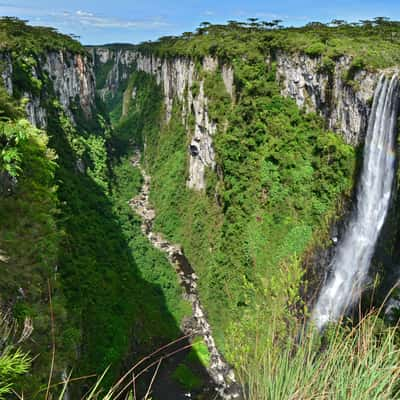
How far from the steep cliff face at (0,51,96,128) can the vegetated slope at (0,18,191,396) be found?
9.0 inches

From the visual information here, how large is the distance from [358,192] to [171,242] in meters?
22.0

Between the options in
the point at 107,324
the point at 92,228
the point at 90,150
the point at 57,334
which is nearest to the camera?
the point at 57,334

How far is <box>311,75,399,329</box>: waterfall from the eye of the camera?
25.2m

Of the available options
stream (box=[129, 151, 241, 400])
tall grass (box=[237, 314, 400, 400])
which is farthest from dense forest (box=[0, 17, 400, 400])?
tall grass (box=[237, 314, 400, 400])

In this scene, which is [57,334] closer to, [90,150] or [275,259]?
[275,259]

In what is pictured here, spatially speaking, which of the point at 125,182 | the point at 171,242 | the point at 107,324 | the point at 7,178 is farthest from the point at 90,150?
the point at 7,178

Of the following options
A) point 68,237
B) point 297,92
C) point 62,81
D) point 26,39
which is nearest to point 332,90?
point 297,92

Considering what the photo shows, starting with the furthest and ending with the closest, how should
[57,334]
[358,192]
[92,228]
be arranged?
1. [92,228]
2. [358,192]
3. [57,334]

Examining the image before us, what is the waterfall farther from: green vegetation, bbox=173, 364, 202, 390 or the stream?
green vegetation, bbox=173, 364, 202, 390

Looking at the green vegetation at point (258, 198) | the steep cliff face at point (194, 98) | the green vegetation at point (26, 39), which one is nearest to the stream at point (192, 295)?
the green vegetation at point (258, 198)

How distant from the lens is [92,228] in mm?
32969

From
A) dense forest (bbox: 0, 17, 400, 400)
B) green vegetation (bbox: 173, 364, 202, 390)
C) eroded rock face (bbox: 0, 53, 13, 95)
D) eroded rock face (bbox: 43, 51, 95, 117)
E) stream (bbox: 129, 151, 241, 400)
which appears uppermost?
eroded rock face (bbox: 43, 51, 95, 117)

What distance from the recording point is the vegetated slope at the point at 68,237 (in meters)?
10.6

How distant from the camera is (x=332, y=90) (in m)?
30.9
